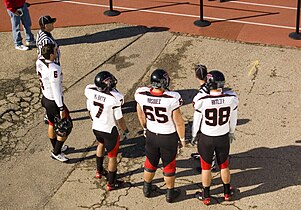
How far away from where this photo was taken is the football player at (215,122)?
7.54 m

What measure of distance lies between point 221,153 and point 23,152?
12.6ft

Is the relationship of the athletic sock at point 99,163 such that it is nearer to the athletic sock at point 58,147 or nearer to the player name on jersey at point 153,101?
the athletic sock at point 58,147

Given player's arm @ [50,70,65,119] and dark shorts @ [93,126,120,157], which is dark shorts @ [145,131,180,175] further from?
player's arm @ [50,70,65,119]

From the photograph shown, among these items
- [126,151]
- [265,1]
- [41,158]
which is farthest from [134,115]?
[265,1]

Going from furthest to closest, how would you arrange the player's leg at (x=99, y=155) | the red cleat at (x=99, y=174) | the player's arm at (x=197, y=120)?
the red cleat at (x=99, y=174) < the player's leg at (x=99, y=155) < the player's arm at (x=197, y=120)

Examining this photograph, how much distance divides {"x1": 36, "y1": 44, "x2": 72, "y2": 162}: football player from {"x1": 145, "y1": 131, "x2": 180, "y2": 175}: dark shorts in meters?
1.72

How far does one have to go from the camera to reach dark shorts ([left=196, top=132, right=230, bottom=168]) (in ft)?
25.3

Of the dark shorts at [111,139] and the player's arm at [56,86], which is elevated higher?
the player's arm at [56,86]

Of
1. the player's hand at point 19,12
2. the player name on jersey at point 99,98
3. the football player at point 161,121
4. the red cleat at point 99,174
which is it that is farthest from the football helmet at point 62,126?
the player's hand at point 19,12

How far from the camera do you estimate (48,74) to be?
8.62 m

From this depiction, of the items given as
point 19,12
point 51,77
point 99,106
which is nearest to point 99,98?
point 99,106

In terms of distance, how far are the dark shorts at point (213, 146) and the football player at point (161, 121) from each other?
29 cm

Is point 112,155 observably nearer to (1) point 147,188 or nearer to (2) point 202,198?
(1) point 147,188

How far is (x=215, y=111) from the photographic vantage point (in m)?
7.55
